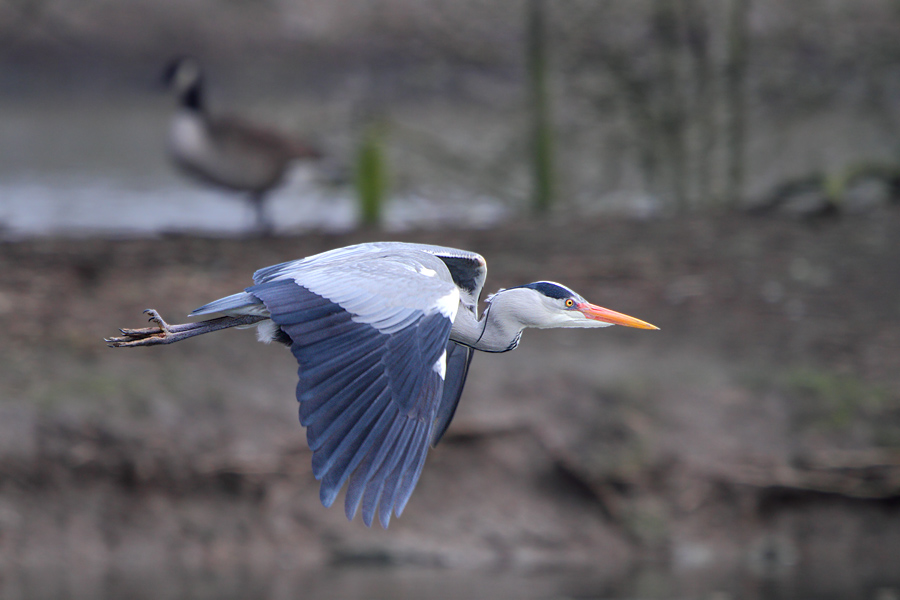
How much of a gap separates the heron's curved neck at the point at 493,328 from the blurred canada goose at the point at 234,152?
5.15 meters

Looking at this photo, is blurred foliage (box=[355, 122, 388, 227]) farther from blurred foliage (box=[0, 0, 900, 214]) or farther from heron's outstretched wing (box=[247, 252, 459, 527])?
heron's outstretched wing (box=[247, 252, 459, 527])

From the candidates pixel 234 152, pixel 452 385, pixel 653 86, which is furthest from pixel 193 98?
pixel 452 385

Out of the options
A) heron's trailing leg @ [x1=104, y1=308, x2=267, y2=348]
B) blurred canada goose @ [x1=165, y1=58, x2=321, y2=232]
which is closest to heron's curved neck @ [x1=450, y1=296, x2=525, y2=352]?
heron's trailing leg @ [x1=104, y1=308, x2=267, y2=348]

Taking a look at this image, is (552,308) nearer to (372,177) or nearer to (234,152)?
(234,152)

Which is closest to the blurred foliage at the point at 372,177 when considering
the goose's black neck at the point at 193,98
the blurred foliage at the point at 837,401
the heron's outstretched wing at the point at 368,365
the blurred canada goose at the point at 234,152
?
the blurred canada goose at the point at 234,152

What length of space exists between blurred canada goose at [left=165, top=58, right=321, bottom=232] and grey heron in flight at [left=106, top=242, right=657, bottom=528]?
479 cm

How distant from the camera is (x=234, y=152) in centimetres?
906

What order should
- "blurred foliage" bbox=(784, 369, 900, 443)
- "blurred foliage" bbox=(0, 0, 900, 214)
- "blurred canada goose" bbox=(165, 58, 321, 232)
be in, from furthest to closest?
"blurred foliage" bbox=(0, 0, 900, 214)
"blurred canada goose" bbox=(165, 58, 321, 232)
"blurred foliage" bbox=(784, 369, 900, 443)

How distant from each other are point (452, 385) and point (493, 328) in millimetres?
263

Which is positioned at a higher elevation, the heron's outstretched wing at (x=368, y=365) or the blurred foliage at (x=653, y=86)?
the heron's outstretched wing at (x=368, y=365)

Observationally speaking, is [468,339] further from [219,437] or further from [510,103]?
[510,103]

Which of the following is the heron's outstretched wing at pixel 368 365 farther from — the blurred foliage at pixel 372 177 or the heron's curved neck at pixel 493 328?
the blurred foliage at pixel 372 177

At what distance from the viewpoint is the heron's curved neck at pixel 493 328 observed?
4.17 metres

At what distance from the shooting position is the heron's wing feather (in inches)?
161
